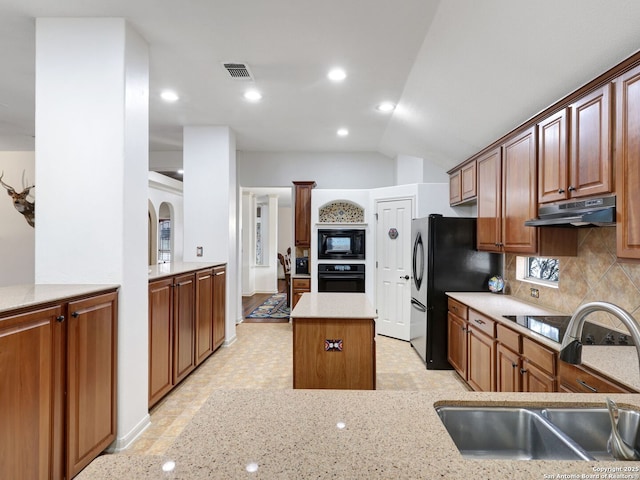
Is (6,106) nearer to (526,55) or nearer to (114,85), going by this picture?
(114,85)

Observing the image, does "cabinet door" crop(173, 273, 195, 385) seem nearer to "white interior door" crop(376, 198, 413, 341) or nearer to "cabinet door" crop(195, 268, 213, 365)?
"cabinet door" crop(195, 268, 213, 365)

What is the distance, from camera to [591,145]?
1.91 meters

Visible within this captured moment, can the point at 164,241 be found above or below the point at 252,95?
below

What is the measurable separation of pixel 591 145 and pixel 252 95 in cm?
291

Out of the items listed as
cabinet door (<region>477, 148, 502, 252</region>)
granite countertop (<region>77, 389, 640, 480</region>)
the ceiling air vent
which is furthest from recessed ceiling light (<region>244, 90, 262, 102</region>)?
granite countertop (<region>77, 389, 640, 480</region>)

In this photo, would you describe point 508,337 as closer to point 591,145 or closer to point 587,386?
point 587,386

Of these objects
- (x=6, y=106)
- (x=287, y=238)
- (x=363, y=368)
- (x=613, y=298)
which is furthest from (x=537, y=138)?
(x=287, y=238)

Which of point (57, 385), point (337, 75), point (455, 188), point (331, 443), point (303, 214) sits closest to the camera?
point (331, 443)

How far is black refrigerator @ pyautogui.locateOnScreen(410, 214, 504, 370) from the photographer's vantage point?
3578mm

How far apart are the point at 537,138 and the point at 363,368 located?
6.85 ft

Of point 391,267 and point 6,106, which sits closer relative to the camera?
point 6,106

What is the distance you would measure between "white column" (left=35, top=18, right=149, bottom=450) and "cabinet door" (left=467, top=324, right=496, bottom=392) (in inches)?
103

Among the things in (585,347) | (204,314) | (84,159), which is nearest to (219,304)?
(204,314)

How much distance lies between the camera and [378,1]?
83.6 inches
